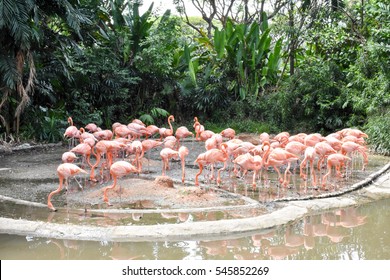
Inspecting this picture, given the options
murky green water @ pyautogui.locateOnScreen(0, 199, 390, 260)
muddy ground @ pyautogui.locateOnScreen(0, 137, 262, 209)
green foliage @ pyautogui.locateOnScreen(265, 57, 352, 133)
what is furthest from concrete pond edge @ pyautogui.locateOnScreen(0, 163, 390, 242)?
green foliage @ pyautogui.locateOnScreen(265, 57, 352, 133)

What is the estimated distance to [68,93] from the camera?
14.6 meters

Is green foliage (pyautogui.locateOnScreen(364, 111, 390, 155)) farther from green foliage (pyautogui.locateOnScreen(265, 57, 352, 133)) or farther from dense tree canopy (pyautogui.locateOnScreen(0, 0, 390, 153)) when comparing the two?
green foliage (pyautogui.locateOnScreen(265, 57, 352, 133))

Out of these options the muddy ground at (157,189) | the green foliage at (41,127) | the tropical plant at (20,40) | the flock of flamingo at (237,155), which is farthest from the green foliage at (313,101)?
the green foliage at (41,127)

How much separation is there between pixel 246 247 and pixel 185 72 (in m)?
12.8

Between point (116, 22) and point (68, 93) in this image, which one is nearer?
point (68, 93)

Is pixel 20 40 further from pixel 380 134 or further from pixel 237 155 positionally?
pixel 380 134

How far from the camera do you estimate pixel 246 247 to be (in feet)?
15.9

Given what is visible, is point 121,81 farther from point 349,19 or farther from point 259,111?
point 349,19

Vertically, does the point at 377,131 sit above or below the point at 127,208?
above

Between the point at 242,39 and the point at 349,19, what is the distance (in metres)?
3.41

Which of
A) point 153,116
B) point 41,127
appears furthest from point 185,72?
point 41,127

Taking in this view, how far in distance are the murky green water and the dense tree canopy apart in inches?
252

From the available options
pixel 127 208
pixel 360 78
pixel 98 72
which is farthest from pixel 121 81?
pixel 127 208

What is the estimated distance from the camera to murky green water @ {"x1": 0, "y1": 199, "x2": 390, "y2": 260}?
15.0ft
